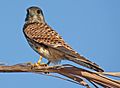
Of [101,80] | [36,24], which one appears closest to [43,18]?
[36,24]

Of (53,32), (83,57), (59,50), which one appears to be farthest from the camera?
(53,32)

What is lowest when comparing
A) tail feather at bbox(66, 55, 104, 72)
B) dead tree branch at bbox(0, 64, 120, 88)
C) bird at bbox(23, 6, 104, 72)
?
dead tree branch at bbox(0, 64, 120, 88)

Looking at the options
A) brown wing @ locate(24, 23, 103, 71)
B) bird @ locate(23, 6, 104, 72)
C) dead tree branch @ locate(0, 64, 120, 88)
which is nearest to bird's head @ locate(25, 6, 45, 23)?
bird @ locate(23, 6, 104, 72)

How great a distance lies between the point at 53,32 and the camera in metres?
5.45

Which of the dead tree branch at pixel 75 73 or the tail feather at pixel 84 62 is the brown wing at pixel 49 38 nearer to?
the tail feather at pixel 84 62

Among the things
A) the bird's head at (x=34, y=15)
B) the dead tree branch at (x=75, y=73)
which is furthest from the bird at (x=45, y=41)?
the dead tree branch at (x=75, y=73)

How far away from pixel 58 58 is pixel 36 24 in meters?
1.58

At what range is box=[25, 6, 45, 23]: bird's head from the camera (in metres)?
6.43

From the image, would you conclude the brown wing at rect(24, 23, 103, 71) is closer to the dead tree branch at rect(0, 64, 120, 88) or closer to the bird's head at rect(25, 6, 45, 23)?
the bird's head at rect(25, 6, 45, 23)

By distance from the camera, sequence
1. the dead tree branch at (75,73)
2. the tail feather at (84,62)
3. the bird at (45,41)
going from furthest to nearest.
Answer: the bird at (45,41) → the tail feather at (84,62) → the dead tree branch at (75,73)

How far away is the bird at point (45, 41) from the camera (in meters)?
4.29

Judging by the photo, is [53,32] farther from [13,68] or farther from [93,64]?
[13,68]

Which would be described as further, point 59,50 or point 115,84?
point 59,50

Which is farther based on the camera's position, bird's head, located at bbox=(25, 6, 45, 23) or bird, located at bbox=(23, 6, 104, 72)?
bird's head, located at bbox=(25, 6, 45, 23)
